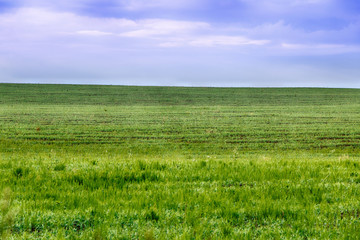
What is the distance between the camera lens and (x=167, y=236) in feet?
12.4

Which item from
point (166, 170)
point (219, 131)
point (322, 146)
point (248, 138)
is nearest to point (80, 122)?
point (219, 131)

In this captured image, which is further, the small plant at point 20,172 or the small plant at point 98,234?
the small plant at point 20,172

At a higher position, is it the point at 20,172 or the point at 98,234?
the point at 98,234

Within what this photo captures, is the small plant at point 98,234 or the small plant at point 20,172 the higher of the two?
the small plant at point 98,234

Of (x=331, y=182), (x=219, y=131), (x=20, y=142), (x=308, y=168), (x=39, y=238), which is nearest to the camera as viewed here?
(x=39, y=238)

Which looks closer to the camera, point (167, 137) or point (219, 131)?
point (167, 137)

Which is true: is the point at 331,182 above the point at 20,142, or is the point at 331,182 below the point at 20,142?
above

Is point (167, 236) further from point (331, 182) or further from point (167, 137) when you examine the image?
point (167, 137)

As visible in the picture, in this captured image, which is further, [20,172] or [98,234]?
[20,172]

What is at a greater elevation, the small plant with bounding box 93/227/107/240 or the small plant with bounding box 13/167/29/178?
the small plant with bounding box 93/227/107/240

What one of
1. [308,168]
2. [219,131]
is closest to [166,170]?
[308,168]

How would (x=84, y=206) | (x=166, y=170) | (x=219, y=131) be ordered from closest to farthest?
(x=84, y=206), (x=166, y=170), (x=219, y=131)

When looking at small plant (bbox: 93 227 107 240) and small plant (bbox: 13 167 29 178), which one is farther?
small plant (bbox: 13 167 29 178)

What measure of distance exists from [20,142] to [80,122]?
8309 millimetres
